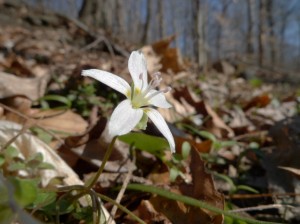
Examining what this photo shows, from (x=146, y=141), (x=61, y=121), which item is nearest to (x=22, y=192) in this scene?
(x=146, y=141)

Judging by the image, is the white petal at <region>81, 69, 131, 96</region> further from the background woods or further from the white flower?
the background woods

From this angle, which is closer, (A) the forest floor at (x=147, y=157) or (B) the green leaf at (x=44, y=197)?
(B) the green leaf at (x=44, y=197)

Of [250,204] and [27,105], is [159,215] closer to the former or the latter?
[250,204]

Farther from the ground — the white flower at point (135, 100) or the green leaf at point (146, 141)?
the white flower at point (135, 100)

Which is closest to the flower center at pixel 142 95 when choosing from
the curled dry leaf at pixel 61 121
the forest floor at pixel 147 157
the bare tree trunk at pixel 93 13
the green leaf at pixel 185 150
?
the forest floor at pixel 147 157

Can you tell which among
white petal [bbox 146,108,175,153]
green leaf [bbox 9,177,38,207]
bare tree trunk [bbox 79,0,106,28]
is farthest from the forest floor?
bare tree trunk [bbox 79,0,106,28]

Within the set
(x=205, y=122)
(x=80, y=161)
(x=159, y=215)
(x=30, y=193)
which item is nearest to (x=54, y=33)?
(x=205, y=122)

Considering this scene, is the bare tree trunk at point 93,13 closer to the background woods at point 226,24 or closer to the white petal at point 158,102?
the background woods at point 226,24
